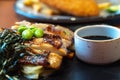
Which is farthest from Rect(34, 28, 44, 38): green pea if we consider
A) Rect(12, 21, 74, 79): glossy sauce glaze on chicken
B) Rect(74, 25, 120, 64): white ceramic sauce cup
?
Rect(74, 25, 120, 64): white ceramic sauce cup

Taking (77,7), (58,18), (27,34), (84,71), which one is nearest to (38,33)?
(27,34)

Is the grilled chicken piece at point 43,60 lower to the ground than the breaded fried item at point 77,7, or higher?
higher

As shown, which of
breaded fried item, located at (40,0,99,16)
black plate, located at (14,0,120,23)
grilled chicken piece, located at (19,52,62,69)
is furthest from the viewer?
breaded fried item, located at (40,0,99,16)

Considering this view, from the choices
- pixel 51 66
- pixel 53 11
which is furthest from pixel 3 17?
pixel 51 66

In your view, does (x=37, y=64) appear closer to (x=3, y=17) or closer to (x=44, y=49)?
(x=44, y=49)

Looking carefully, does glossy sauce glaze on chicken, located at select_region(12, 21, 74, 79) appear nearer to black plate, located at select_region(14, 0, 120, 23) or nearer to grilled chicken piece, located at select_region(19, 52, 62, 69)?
grilled chicken piece, located at select_region(19, 52, 62, 69)

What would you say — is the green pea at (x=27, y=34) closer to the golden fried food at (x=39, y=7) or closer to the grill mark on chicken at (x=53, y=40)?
the grill mark on chicken at (x=53, y=40)

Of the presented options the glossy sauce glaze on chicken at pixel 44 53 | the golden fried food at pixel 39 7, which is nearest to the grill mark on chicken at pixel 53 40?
the glossy sauce glaze on chicken at pixel 44 53

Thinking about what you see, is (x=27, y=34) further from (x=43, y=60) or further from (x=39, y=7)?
(x=39, y=7)
